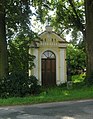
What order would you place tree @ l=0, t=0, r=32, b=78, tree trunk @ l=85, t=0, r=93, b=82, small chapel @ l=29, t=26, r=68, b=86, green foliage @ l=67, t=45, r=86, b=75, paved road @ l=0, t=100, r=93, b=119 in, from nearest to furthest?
paved road @ l=0, t=100, r=93, b=119 < tree @ l=0, t=0, r=32, b=78 < tree trunk @ l=85, t=0, r=93, b=82 < small chapel @ l=29, t=26, r=68, b=86 < green foliage @ l=67, t=45, r=86, b=75

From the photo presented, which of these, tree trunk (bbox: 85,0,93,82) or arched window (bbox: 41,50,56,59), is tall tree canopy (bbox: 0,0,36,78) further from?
arched window (bbox: 41,50,56,59)

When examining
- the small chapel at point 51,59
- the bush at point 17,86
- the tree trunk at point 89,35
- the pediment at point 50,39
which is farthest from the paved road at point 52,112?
the pediment at point 50,39

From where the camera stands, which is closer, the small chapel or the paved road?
the paved road

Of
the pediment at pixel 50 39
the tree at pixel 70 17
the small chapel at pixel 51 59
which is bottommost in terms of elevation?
the small chapel at pixel 51 59

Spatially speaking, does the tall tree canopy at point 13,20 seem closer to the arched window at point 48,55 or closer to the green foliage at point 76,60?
the arched window at point 48,55

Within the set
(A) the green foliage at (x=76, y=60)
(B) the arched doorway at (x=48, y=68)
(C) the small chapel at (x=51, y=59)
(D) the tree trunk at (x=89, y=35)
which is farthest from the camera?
(A) the green foliage at (x=76, y=60)

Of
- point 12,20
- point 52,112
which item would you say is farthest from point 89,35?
point 52,112

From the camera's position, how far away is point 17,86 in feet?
59.5

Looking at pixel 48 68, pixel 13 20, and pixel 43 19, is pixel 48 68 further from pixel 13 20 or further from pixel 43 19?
pixel 13 20

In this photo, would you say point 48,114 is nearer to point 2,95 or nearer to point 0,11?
point 2,95

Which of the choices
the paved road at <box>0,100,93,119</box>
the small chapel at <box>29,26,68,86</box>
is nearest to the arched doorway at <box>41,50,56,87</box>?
the small chapel at <box>29,26,68,86</box>

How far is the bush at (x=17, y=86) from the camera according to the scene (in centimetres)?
1811

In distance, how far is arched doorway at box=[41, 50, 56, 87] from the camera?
2980 centimetres

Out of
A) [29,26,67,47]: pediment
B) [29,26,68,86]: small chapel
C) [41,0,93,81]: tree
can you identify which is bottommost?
[29,26,68,86]: small chapel
